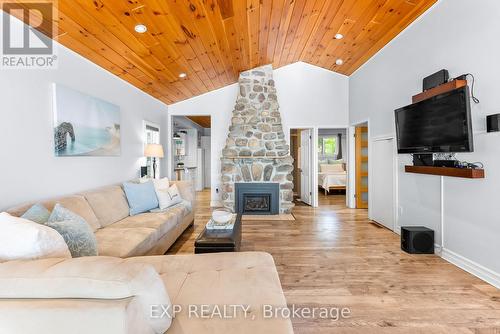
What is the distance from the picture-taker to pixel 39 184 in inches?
96.4

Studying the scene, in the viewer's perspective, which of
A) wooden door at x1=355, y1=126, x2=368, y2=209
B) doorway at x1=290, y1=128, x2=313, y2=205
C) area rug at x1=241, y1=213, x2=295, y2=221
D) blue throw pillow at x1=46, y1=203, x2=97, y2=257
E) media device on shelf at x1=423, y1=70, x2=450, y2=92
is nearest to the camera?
blue throw pillow at x1=46, y1=203, x2=97, y2=257

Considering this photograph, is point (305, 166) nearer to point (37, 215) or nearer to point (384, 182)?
point (384, 182)

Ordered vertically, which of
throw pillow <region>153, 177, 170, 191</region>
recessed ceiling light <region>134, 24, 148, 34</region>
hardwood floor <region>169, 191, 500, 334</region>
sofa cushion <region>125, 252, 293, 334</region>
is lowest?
hardwood floor <region>169, 191, 500, 334</region>

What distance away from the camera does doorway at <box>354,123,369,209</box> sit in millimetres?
5770

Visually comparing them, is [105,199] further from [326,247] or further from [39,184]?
[326,247]

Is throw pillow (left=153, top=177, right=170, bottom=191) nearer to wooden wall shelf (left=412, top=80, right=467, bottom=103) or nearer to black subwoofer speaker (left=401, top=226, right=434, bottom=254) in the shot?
black subwoofer speaker (left=401, top=226, right=434, bottom=254)

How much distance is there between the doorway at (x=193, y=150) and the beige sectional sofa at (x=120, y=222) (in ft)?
14.5

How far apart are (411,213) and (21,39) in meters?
4.95

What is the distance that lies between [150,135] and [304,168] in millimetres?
3857

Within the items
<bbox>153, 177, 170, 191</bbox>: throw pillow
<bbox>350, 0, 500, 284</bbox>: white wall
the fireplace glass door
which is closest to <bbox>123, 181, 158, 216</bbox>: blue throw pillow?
<bbox>153, 177, 170, 191</bbox>: throw pillow

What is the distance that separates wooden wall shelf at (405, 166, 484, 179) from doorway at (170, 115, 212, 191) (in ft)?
19.9

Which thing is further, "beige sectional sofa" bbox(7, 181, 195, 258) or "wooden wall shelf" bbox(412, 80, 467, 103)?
"wooden wall shelf" bbox(412, 80, 467, 103)

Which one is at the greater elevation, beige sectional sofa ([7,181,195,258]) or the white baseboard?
beige sectional sofa ([7,181,195,258])

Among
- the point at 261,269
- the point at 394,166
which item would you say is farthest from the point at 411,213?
the point at 261,269
